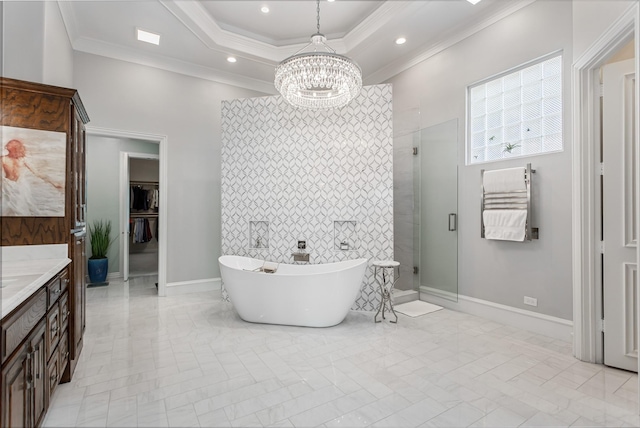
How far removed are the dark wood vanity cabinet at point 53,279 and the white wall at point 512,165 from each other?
372 centimetres

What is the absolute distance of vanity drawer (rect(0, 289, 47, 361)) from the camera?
4.15ft

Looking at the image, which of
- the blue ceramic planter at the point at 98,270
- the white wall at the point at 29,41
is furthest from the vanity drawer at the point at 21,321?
the blue ceramic planter at the point at 98,270

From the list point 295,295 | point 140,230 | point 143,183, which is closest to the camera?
point 295,295

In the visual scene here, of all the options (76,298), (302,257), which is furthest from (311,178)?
(76,298)

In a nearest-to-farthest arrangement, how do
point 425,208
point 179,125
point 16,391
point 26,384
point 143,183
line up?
1. point 16,391
2. point 26,384
3. point 425,208
4. point 179,125
5. point 143,183

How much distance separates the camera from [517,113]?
11.6 ft

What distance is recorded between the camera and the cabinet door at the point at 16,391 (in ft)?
4.09

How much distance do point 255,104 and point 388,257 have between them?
9.06 feet

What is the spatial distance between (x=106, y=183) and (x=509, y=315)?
21.4ft

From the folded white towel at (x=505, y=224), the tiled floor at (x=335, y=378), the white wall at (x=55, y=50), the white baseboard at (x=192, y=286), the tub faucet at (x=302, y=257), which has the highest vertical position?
the white wall at (x=55, y=50)

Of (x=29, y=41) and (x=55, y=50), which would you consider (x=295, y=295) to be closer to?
(x=29, y=41)

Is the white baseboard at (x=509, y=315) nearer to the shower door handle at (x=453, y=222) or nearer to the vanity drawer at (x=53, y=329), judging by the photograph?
the shower door handle at (x=453, y=222)

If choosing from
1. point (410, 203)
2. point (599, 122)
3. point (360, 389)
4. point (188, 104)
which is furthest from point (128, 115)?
point (599, 122)

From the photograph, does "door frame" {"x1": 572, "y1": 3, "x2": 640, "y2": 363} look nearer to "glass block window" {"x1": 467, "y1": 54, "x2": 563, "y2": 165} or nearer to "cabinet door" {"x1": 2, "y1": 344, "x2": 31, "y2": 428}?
"glass block window" {"x1": 467, "y1": 54, "x2": 563, "y2": 165}
